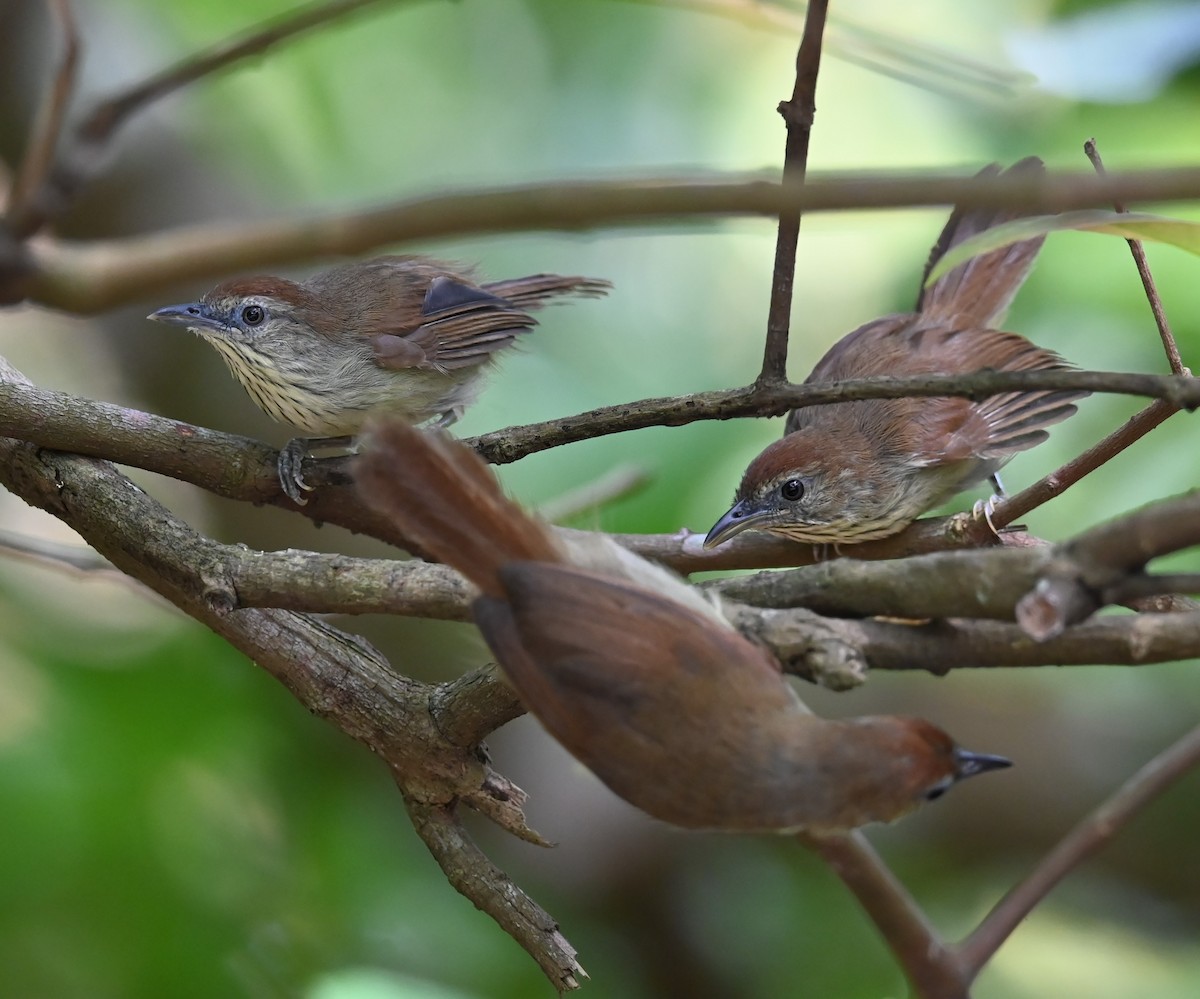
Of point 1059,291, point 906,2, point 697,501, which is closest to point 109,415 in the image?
point 697,501

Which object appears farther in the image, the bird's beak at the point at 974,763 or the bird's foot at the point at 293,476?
the bird's foot at the point at 293,476

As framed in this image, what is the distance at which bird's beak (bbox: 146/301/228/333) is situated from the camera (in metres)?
3.38

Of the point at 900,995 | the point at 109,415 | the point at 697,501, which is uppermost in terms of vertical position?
the point at 697,501

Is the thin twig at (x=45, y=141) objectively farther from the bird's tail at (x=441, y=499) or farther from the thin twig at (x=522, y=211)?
the bird's tail at (x=441, y=499)

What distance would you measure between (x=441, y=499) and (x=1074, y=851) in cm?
92

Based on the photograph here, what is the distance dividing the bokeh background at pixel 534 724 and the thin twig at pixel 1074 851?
66.5 inches

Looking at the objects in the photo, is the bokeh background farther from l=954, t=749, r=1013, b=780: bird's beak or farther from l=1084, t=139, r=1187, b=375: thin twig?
l=954, t=749, r=1013, b=780: bird's beak

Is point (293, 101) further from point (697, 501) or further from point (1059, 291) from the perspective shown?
point (1059, 291)

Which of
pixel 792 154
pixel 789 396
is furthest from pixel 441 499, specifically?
pixel 792 154

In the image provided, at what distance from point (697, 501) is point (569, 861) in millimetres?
1322

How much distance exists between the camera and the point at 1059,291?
14.2 feet

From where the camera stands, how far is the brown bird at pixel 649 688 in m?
1.63

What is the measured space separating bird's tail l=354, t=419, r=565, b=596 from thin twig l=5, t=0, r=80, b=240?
70 cm

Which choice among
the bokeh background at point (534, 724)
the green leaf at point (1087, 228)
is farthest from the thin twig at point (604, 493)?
the green leaf at point (1087, 228)
